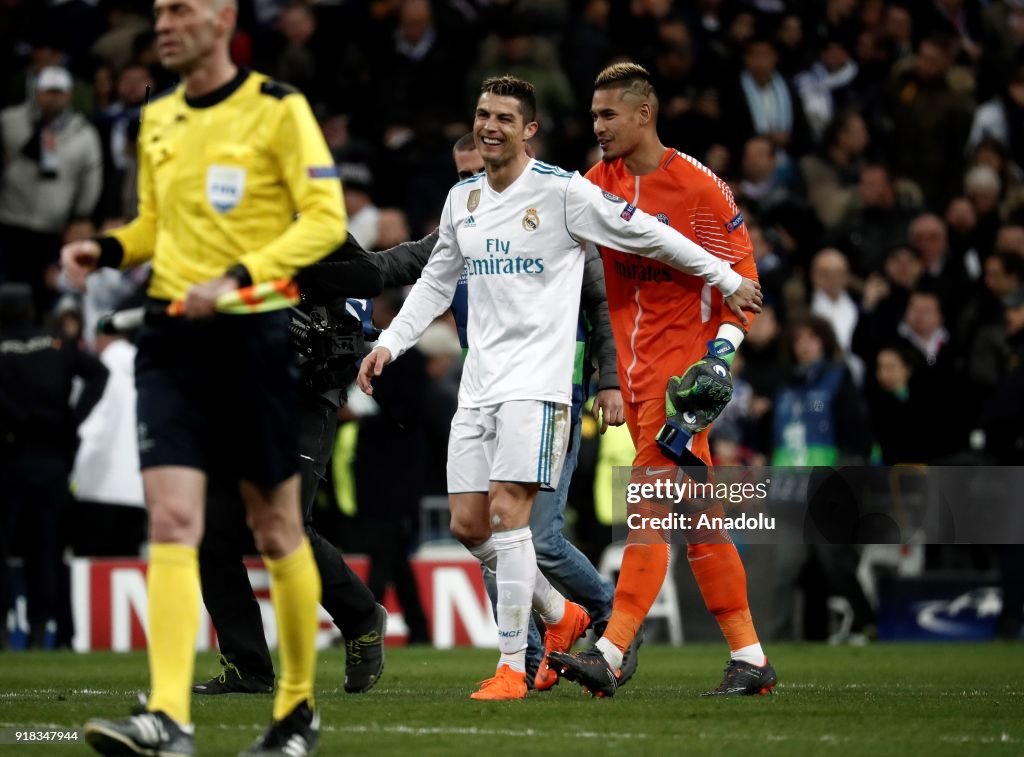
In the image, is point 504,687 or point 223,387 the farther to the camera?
point 504,687

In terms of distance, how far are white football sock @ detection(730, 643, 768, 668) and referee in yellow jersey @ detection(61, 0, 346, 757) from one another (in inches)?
118

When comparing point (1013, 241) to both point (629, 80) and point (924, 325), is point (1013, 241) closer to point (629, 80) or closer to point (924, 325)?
point (924, 325)

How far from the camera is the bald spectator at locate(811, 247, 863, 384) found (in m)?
17.5

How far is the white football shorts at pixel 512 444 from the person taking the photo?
829 centimetres

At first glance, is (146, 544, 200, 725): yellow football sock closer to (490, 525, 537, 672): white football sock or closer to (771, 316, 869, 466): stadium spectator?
(490, 525, 537, 672): white football sock

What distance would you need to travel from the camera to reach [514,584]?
27.6 ft

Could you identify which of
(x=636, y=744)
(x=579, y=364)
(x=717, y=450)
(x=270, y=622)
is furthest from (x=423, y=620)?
(x=636, y=744)

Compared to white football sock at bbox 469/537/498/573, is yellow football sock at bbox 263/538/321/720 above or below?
below

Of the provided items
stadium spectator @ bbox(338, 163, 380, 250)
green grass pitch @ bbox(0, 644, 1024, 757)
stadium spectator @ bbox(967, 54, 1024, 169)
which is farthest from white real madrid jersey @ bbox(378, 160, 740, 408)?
stadium spectator @ bbox(967, 54, 1024, 169)

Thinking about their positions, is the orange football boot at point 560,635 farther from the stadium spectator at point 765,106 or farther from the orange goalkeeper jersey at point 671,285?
the stadium spectator at point 765,106

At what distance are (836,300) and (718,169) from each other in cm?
196

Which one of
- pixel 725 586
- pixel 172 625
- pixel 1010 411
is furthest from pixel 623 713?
pixel 1010 411

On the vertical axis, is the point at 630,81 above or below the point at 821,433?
above

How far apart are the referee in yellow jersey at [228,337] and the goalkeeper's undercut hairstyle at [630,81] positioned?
9.34ft
